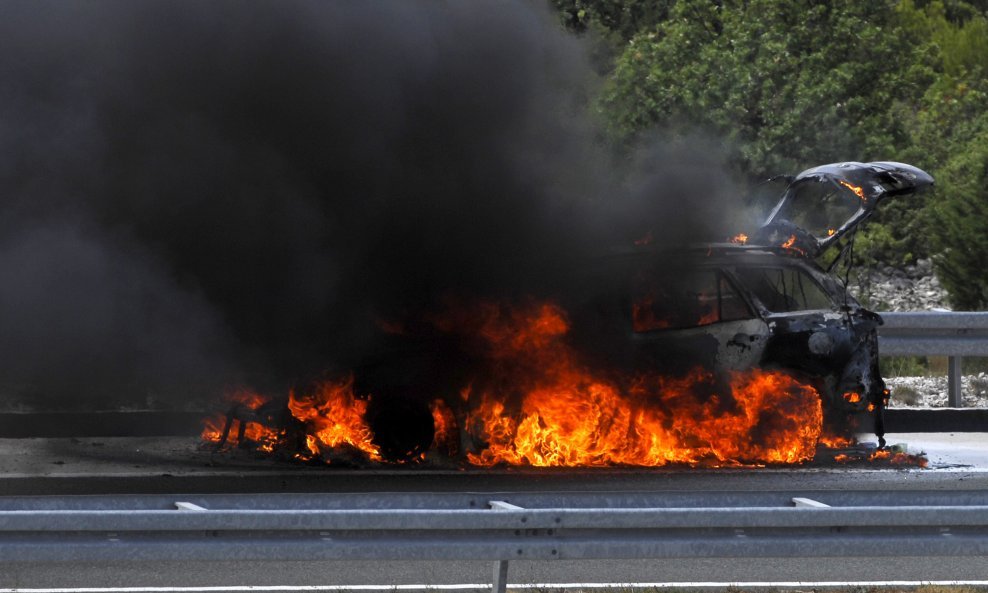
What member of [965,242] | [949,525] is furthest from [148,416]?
[965,242]

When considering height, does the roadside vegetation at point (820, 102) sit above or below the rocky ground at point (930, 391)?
above

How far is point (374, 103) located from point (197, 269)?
1815 mm

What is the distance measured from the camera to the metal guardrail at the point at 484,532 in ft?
18.0

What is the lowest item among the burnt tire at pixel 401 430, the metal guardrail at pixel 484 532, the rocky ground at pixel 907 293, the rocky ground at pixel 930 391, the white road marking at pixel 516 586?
the white road marking at pixel 516 586

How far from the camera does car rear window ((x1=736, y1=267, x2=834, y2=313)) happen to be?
1020cm

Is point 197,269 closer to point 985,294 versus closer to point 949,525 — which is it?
point 949,525

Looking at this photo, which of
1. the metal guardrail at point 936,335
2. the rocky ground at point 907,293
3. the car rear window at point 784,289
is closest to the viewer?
the car rear window at point 784,289

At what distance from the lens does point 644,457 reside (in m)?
10.0

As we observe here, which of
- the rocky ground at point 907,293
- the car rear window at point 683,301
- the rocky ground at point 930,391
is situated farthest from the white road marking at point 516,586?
the rocky ground at point 907,293

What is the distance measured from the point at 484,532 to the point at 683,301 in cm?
464

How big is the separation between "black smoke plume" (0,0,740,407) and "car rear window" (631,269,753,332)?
0.56 meters

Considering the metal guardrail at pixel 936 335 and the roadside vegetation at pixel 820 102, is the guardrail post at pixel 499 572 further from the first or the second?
the roadside vegetation at pixel 820 102

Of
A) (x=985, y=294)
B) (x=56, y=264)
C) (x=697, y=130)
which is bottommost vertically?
(x=56, y=264)

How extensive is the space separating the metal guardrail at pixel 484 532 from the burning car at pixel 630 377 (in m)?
4.05
